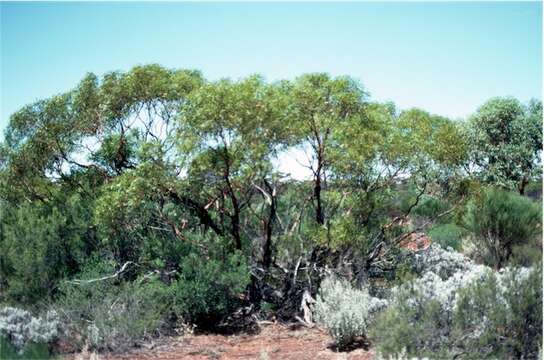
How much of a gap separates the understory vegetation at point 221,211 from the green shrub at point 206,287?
3 centimetres

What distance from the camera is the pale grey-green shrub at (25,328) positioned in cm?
726

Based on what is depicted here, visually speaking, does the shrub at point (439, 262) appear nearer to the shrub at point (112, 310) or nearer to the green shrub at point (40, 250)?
the shrub at point (112, 310)

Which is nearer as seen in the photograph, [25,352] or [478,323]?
[478,323]

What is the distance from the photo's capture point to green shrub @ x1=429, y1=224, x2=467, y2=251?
1371 cm

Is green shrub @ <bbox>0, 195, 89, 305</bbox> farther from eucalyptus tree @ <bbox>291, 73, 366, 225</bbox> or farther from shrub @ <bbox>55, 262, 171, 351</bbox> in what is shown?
eucalyptus tree @ <bbox>291, 73, 366, 225</bbox>

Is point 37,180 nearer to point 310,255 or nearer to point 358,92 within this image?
point 310,255

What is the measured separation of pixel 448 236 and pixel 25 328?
963 centimetres

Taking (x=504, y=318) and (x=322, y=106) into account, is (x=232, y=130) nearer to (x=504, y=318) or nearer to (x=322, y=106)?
(x=322, y=106)

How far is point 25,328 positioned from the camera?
24.6ft

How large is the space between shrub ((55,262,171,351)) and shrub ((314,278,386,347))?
224 cm

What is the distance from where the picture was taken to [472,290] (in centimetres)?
650

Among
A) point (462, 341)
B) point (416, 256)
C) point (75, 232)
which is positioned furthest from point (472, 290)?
point (75, 232)

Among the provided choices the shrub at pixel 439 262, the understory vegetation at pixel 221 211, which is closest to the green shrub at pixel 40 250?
the understory vegetation at pixel 221 211

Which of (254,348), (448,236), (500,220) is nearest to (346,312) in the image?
(254,348)
